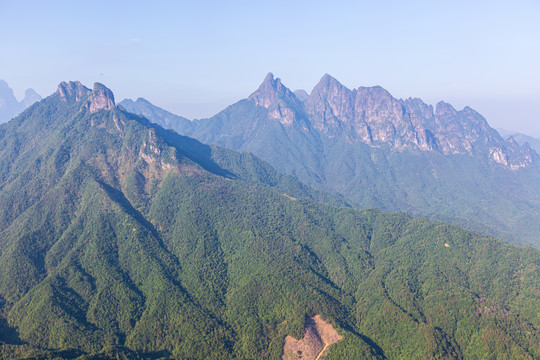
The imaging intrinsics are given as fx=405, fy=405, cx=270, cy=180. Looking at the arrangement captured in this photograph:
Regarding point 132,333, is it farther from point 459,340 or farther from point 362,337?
point 459,340

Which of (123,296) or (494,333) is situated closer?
(494,333)

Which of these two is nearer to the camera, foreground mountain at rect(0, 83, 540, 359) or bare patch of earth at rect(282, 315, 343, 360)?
foreground mountain at rect(0, 83, 540, 359)

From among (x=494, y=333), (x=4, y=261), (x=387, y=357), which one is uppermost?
(x=4, y=261)

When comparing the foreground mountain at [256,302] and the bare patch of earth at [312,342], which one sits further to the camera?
the bare patch of earth at [312,342]

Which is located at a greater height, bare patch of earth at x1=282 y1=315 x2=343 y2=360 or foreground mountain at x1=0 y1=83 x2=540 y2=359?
foreground mountain at x1=0 y1=83 x2=540 y2=359

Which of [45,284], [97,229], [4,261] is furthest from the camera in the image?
[97,229]

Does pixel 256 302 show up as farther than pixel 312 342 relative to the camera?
Yes

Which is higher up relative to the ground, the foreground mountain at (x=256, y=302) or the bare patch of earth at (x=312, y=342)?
the foreground mountain at (x=256, y=302)

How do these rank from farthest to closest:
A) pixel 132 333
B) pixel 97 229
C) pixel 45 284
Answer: pixel 97 229 → pixel 45 284 → pixel 132 333

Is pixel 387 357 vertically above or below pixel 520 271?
below

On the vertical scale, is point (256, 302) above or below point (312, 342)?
above

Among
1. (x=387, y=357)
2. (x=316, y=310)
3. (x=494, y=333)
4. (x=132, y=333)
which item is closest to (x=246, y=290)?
(x=316, y=310)
